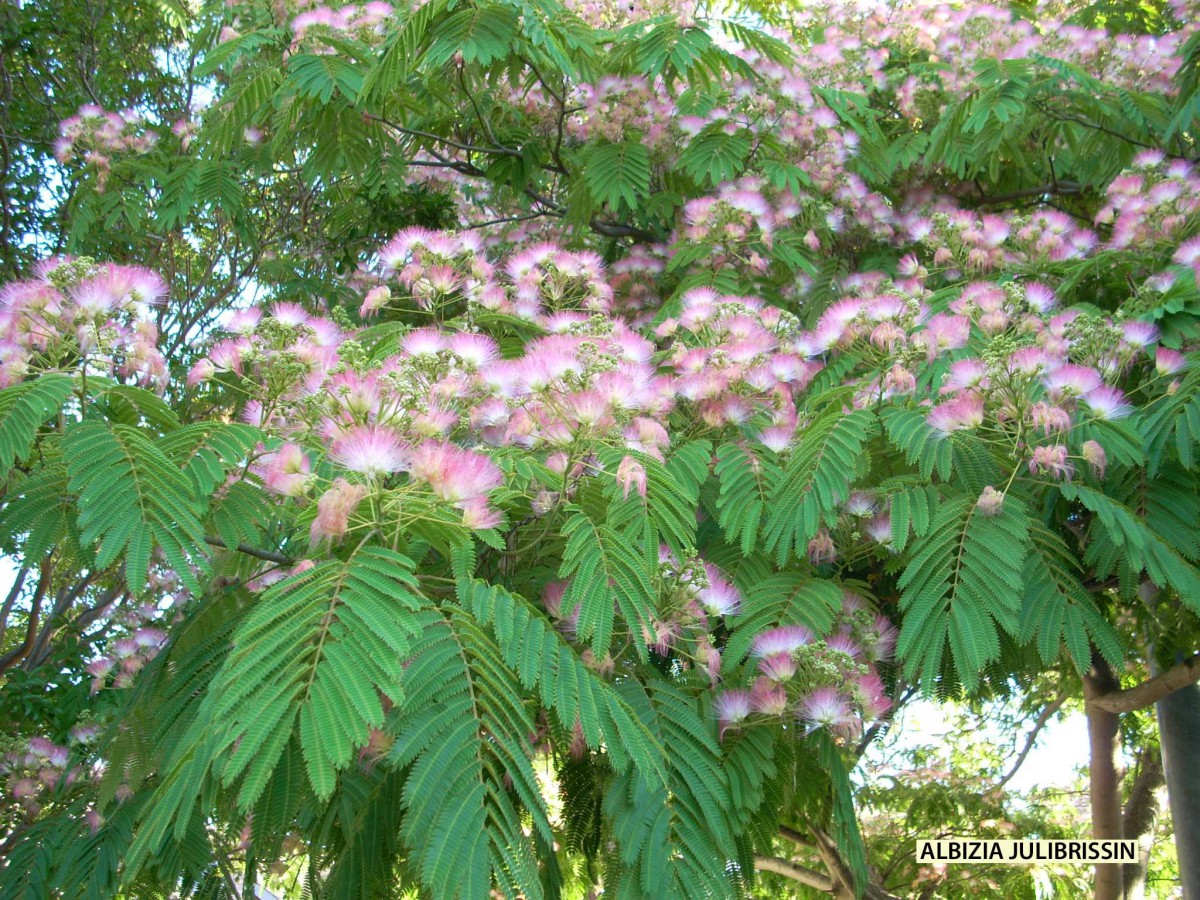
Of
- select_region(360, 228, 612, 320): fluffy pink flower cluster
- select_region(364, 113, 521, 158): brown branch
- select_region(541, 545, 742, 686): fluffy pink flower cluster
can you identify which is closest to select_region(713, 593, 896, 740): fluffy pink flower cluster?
select_region(541, 545, 742, 686): fluffy pink flower cluster

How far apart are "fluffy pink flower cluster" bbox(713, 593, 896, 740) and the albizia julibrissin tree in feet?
0.05

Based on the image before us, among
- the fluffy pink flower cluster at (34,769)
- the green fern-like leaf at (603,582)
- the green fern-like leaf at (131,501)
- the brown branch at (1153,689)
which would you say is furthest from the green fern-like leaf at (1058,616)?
the fluffy pink flower cluster at (34,769)

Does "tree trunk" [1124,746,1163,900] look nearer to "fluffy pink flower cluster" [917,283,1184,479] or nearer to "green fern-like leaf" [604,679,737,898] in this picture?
"fluffy pink flower cluster" [917,283,1184,479]

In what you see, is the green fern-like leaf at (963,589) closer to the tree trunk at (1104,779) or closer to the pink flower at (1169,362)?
the pink flower at (1169,362)

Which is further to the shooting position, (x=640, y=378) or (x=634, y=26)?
(x=634, y=26)

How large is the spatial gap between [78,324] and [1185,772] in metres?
6.05

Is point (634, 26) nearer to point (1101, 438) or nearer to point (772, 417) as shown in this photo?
point (772, 417)

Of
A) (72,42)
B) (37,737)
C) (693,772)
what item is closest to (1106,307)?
(693,772)

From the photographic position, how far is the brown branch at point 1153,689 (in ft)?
15.1

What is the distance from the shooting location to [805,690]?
2.92 metres

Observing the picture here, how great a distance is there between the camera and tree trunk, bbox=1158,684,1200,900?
240 inches

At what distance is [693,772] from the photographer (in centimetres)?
273

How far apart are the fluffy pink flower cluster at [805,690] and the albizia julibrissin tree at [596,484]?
0.01 m

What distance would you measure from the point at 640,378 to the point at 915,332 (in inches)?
52.8
